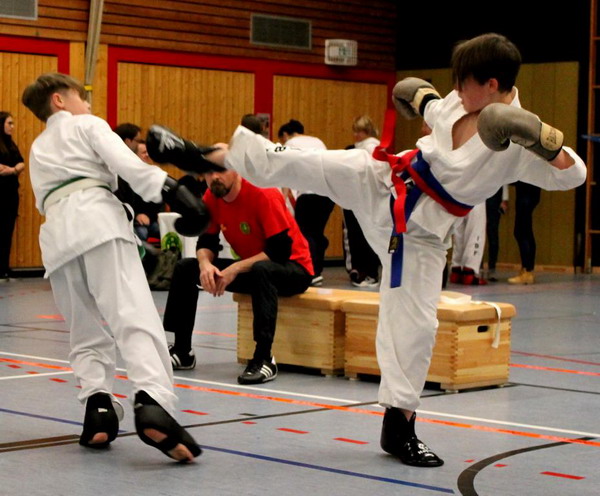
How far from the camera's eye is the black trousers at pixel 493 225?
46.0ft

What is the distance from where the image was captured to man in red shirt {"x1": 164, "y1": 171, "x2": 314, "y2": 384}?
6211 millimetres

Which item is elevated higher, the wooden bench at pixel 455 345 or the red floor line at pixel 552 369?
the wooden bench at pixel 455 345

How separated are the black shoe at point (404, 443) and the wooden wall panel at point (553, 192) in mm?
11290

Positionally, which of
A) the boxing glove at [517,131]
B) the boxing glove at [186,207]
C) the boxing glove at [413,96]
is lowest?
the boxing glove at [186,207]

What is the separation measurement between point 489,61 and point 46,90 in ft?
6.03

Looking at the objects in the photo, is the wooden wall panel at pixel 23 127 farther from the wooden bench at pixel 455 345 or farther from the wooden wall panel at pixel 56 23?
the wooden bench at pixel 455 345

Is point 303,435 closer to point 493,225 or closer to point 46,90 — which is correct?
point 46,90

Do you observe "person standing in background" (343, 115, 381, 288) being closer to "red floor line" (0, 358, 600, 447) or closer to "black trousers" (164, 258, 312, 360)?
"black trousers" (164, 258, 312, 360)

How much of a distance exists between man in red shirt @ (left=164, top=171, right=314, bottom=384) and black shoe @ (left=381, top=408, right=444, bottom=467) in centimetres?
186

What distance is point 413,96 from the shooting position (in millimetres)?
4562

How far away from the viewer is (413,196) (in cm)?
414

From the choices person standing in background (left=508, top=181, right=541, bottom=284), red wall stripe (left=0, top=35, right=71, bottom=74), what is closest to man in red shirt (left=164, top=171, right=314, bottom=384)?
person standing in background (left=508, top=181, right=541, bottom=284)

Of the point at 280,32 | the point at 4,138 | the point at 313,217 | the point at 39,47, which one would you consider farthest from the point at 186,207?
the point at 280,32

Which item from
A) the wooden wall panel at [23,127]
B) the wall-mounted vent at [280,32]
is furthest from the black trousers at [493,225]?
the wooden wall panel at [23,127]
